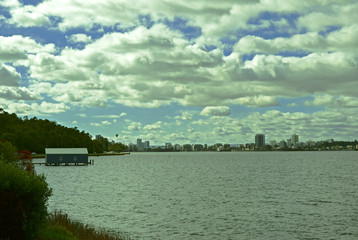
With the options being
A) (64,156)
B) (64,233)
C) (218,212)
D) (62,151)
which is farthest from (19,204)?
(62,151)

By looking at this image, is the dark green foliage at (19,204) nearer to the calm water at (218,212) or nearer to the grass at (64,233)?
the grass at (64,233)

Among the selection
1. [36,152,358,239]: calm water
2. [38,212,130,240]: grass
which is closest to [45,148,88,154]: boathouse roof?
[36,152,358,239]: calm water

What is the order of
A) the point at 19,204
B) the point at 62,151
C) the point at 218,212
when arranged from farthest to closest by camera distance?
the point at 62,151 < the point at 218,212 < the point at 19,204

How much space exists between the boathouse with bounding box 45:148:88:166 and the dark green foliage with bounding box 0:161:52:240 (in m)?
143

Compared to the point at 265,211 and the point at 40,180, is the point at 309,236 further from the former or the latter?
the point at 40,180

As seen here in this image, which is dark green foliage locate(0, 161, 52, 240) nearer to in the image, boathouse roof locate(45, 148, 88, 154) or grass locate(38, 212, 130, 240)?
grass locate(38, 212, 130, 240)

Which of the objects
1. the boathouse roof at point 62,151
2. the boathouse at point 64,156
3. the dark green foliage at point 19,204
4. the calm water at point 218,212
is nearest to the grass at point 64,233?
the dark green foliage at point 19,204

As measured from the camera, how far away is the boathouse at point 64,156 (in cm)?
15350

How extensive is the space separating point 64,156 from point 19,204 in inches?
5795

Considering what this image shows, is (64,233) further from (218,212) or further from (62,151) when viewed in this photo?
(62,151)

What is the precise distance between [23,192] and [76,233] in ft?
34.7

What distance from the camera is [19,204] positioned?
16.5 m

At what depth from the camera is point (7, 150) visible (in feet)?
275

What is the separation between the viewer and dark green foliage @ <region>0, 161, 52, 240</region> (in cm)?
1634
